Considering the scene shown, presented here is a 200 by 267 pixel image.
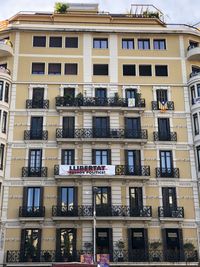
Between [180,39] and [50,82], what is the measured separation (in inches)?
491

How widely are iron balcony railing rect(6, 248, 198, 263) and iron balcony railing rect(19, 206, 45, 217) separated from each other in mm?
2653

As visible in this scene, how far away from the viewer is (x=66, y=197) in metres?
33.4

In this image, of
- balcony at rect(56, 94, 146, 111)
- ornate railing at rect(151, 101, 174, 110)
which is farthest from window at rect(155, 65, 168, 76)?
balcony at rect(56, 94, 146, 111)

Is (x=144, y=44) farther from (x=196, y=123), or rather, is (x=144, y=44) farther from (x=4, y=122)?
(x=4, y=122)

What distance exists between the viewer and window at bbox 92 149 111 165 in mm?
34656

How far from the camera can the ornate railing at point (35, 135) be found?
3503 cm

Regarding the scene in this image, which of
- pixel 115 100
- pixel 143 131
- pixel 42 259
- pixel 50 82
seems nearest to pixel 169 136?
pixel 143 131

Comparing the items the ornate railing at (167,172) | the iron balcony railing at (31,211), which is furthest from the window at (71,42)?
the iron balcony railing at (31,211)

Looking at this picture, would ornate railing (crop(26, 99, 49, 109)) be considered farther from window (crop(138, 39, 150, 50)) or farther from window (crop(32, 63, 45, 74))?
window (crop(138, 39, 150, 50))

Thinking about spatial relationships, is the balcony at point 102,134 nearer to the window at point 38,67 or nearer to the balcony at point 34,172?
the balcony at point 34,172

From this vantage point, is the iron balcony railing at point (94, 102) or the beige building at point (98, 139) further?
the iron balcony railing at point (94, 102)

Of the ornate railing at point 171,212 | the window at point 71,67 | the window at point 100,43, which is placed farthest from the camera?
the window at point 100,43

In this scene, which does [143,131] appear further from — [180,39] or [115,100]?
[180,39]

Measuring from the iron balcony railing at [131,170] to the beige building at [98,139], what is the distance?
83mm
